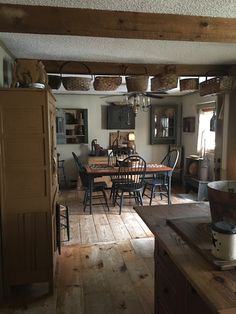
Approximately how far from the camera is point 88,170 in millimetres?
4613

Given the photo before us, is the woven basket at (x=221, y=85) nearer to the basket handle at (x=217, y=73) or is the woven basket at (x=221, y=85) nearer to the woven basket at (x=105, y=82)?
the basket handle at (x=217, y=73)

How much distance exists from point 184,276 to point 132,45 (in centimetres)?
219

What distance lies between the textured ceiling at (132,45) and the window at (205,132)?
235cm

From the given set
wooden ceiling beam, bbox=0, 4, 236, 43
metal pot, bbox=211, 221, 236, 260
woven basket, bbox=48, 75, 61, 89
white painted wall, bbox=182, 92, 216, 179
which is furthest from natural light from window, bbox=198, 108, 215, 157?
metal pot, bbox=211, 221, 236, 260

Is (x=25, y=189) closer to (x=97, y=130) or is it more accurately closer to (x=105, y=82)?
(x=105, y=82)

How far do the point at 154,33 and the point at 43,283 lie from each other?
2.32 metres

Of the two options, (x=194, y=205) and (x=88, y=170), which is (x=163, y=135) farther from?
(x=194, y=205)

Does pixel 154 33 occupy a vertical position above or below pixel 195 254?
above

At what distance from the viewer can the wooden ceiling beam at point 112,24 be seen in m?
1.92

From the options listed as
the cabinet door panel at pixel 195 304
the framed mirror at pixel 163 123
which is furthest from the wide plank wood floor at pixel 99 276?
the framed mirror at pixel 163 123

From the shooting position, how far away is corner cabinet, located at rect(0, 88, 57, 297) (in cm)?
212

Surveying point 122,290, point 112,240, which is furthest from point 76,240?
point 122,290

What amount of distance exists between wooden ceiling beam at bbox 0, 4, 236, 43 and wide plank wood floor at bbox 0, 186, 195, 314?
2095 millimetres

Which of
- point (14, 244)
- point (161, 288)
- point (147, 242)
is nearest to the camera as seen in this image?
point (161, 288)
